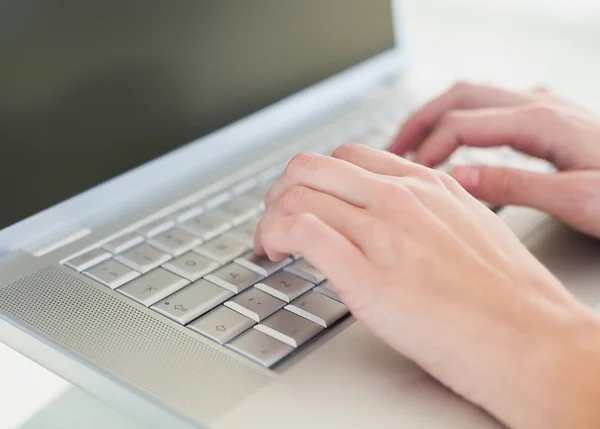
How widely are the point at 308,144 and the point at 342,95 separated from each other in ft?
0.40

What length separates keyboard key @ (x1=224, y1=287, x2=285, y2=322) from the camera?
54cm

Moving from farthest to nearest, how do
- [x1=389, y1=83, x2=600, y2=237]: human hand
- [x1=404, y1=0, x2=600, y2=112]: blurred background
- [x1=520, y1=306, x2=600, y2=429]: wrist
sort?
[x1=404, y1=0, x2=600, y2=112]: blurred background → [x1=389, y1=83, x2=600, y2=237]: human hand → [x1=520, y1=306, x2=600, y2=429]: wrist

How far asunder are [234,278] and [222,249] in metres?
0.05

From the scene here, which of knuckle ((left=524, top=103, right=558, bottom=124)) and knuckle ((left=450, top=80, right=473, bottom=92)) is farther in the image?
knuckle ((left=450, top=80, right=473, bottom=92))

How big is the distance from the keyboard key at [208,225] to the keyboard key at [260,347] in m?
0.15

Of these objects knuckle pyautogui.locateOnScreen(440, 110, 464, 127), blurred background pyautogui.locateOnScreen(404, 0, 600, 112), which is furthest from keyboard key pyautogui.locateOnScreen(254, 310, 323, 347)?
blurred background pyautogui.locateOnScreen(404, 0, 600, 112)

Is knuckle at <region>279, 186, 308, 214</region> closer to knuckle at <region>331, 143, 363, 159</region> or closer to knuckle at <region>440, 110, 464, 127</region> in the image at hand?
knuckle at <region>331, 143, 363, 159</region>

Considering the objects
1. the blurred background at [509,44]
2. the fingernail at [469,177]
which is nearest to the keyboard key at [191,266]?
the fingernail at [469,177]

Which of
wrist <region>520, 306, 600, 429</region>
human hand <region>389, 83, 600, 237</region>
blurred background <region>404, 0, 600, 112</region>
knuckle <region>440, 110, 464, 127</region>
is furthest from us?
blurred background <region>404, 0, 600, 112</region>

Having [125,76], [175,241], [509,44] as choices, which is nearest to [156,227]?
[175,241]

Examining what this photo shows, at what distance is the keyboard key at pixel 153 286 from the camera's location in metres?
0.56

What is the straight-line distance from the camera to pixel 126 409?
0.48 metres

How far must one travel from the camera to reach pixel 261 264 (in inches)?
23.8

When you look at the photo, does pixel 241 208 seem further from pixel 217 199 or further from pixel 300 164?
pixel 300 164
